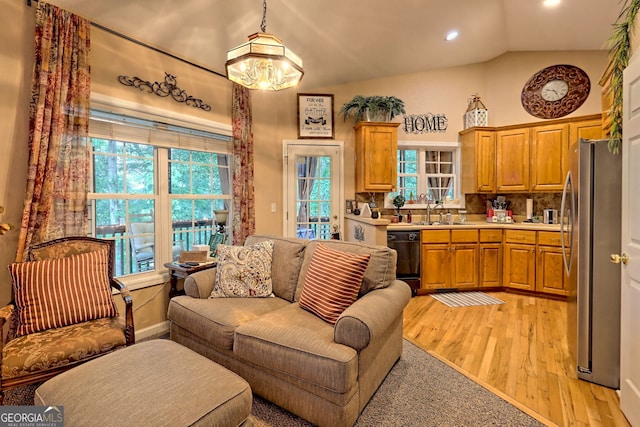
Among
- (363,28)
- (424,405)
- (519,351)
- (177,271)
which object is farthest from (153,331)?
(363,28)

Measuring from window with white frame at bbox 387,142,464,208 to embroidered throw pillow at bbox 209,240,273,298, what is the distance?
2.95m

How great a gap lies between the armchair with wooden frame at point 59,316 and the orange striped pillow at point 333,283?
4.07ft

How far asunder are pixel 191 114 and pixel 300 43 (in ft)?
4.59

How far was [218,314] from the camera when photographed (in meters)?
2.16

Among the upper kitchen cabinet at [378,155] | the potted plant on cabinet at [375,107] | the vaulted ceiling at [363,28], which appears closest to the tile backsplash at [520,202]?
the upper kitchen cabinet at [378,155]

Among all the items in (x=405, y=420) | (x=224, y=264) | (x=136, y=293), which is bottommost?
(x=405, y=420)

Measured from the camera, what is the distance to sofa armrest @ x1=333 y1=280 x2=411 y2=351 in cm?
168

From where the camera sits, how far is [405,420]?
1.80 m

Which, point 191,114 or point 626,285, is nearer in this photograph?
point 626,285

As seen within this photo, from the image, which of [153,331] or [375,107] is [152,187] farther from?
[375,107]

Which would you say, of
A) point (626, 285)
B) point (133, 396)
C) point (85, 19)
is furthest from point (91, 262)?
point (626, 285)

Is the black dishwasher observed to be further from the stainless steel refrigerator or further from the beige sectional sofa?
the stainless steel refrigerator

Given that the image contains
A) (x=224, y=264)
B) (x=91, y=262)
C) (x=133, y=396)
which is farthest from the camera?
(x=224, y=264)

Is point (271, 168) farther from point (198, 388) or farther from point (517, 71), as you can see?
point (517, 71)
